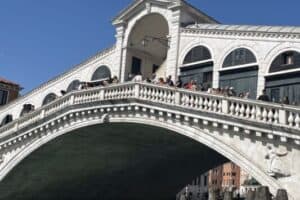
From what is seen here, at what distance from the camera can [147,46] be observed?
27.0 meters

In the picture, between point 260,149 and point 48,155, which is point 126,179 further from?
point 260,149

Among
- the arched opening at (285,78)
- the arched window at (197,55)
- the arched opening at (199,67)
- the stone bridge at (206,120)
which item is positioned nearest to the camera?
the stone bridge at (206,120)

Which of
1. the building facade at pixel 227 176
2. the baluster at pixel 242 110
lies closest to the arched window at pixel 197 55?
the baluster at pixel 242 110

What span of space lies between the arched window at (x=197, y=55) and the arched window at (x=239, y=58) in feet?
3.54

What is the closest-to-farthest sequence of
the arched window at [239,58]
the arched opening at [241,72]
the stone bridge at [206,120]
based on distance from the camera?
1. the stone bridge at [206,120]
2. the arched opening at [241,72]
3. the arched window at [239,58]

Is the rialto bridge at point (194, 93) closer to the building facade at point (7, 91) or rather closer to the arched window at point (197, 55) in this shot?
the arched window at point (197, 55)

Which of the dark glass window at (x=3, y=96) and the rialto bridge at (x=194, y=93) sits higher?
the dark glass window at (x=3, y=96)

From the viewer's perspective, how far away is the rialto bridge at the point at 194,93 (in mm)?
15086

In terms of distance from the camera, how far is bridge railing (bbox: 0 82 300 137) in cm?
1475

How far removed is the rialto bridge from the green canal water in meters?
1.28

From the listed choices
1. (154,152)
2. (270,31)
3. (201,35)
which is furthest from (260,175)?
(154,152)

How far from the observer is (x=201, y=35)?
72.5 ft

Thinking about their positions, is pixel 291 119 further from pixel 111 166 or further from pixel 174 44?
pixel 111 166

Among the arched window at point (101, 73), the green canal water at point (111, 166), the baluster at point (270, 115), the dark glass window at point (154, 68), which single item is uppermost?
the dark glass window at point (154, 68)
